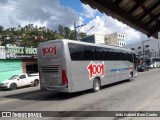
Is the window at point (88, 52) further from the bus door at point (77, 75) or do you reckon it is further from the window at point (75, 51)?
the bus door at point (77, 75)

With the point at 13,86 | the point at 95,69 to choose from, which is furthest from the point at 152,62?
the point at 95,69

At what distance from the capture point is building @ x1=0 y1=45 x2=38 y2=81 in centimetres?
3108

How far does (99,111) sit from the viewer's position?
9828 mm

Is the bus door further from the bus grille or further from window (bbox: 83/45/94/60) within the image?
the bus grille

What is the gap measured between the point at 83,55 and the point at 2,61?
18.2 metres

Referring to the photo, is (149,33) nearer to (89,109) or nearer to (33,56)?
(89,109)

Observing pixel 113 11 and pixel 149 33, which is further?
pixel 149 33

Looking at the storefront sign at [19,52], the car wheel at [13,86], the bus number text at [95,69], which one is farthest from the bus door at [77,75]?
the storefront sign at [19,52]

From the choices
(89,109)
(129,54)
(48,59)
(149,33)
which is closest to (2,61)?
(129,54)

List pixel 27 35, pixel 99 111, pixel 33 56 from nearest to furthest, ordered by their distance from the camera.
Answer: pixel 99 111, pixel 33 56, pixel 27 35

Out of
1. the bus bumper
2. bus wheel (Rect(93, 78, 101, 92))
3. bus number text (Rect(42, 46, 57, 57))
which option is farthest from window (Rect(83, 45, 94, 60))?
the bus bumper

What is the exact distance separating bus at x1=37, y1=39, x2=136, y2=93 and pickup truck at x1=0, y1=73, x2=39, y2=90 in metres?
9.07

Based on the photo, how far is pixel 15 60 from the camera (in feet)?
108

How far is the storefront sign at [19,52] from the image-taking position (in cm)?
3183
